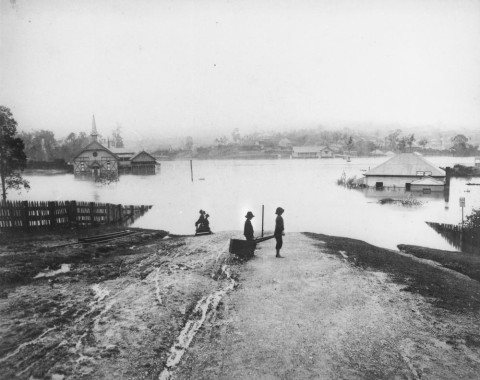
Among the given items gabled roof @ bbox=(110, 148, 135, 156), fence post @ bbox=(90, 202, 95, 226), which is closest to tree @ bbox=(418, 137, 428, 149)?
gabled roof @ bbox=(110, 148, 135, 156)

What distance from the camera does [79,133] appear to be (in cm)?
8394

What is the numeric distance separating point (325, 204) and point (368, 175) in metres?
12.1

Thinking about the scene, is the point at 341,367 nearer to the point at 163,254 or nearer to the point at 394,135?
the point at 163,254

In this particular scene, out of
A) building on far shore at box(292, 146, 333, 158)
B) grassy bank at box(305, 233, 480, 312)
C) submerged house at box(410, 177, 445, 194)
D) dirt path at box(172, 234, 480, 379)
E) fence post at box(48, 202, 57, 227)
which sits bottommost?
submerged house at box(410, 177, 445, 194)

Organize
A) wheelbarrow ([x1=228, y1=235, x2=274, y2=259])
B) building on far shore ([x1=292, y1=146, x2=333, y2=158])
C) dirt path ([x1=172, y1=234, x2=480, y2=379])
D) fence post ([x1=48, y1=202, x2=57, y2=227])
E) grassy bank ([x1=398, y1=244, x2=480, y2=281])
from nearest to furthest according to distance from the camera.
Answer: dirt path ([x1=172, y1=234, x2=480, y2=379]), wheelbarrow ([x1=228, y1=235, x2=274, y2=259]), grassy bank ([x1=398, y1=244, x2=480, y2=281]), fence post ([x1=48, y1=202, x2=57, y2=227]), building on far shore ([x1=292, y1=146, x2=333, y2=158])

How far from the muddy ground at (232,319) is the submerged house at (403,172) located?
36387mm

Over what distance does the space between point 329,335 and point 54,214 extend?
1674 centimetres

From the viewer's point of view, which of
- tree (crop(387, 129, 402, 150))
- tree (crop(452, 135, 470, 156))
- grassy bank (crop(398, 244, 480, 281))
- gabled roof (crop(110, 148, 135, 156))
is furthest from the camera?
tree (crop(387, 129, 402, 150))

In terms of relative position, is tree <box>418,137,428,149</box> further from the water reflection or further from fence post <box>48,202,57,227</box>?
fence post <box>48,202,57,227</box>

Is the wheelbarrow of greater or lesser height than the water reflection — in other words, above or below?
above

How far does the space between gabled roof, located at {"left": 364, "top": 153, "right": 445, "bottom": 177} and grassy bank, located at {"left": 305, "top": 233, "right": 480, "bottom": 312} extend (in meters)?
35.0

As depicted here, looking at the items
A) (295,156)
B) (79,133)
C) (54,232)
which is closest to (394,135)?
(295,156)

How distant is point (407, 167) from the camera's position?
44844mm

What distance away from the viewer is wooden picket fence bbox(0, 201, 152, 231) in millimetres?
15969
